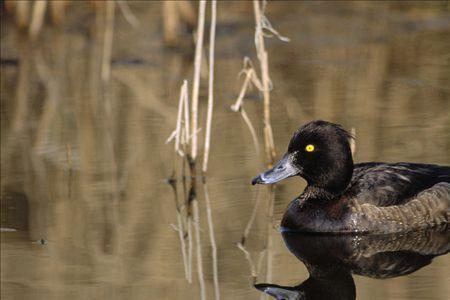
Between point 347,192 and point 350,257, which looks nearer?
point 350,257

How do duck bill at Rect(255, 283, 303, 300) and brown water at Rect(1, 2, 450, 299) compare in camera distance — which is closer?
duck bill at Rect(255, 283, 303, 300)

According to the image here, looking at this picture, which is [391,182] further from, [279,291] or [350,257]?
[279,291]

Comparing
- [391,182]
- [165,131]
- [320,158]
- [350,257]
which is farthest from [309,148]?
[165,131]

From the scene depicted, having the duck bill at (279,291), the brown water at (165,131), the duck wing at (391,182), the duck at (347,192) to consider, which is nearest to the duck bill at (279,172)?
the duck at (347,192)

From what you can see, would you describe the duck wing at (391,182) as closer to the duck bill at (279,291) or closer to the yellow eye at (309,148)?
the yellow eye at (309,148)

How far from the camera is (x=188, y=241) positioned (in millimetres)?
10109

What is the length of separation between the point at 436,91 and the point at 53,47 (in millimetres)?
5601

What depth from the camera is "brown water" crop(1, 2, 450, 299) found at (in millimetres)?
9375

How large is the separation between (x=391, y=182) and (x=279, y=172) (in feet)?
Answer: 2.70

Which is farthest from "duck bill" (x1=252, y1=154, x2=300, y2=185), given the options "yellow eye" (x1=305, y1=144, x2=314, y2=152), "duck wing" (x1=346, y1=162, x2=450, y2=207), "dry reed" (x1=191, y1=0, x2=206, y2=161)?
"dry reed" (x1=191, y1=0, x2=206, y2=161)

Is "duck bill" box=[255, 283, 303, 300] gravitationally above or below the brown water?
below

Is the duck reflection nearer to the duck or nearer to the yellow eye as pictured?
the duck

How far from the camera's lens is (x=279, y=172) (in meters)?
10.4

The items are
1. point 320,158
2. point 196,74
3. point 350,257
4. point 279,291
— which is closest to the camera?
point 279,291
